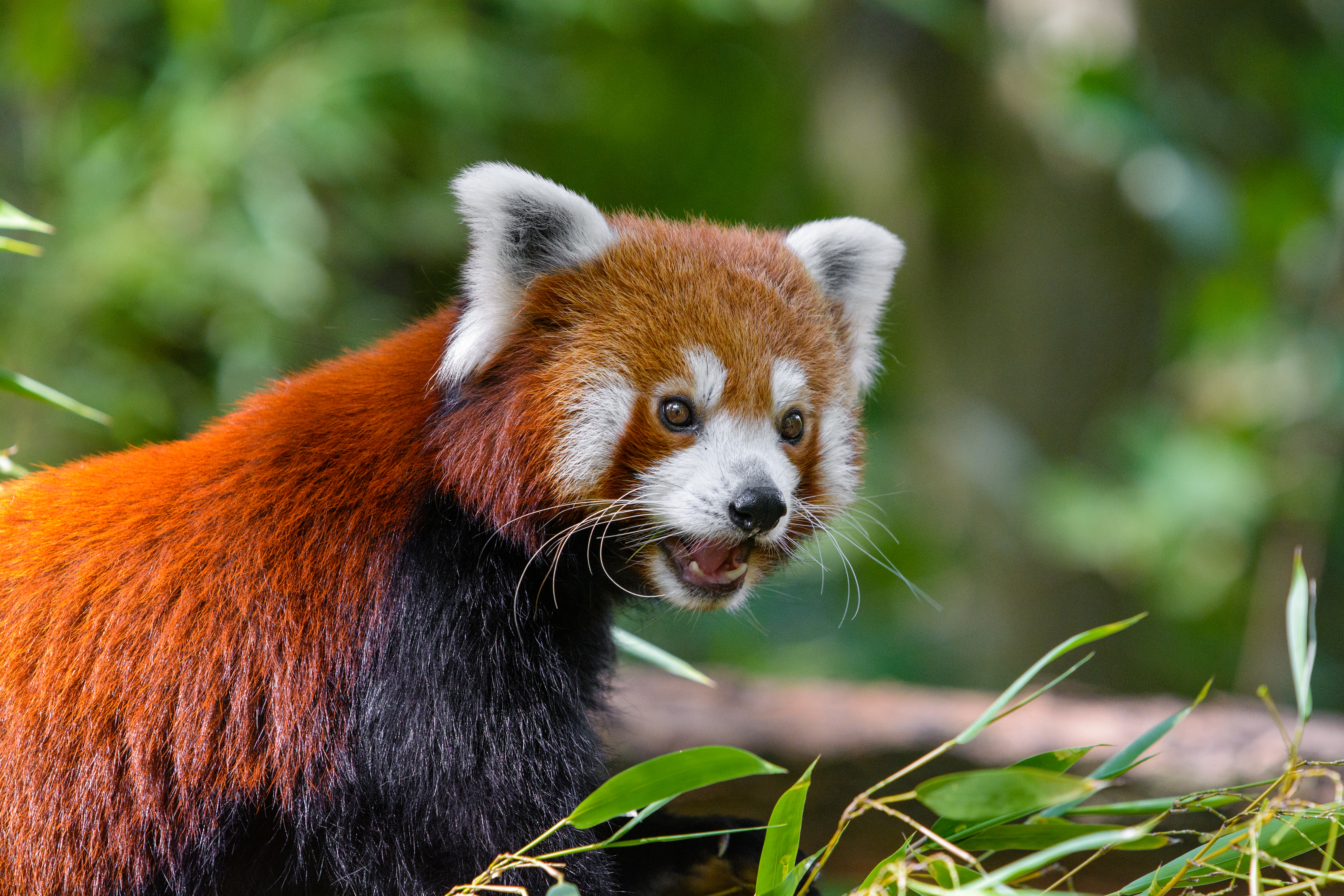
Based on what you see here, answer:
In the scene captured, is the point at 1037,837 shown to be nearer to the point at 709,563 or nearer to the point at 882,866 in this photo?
the point at 882,866

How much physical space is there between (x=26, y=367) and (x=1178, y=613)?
20.7 feet

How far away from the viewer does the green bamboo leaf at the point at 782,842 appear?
159cm

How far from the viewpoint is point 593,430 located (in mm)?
1907

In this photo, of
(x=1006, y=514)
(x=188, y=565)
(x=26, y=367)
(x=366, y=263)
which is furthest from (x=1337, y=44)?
(x=26, y=367)

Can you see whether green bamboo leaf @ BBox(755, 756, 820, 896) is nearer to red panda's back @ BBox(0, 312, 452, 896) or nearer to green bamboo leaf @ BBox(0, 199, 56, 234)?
red panda's back @ BBox(0, 312, 452, 896)

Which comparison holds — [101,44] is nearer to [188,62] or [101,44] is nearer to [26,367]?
[188,62]

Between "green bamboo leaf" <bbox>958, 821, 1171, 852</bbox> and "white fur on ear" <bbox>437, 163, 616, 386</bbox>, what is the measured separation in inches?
43.1

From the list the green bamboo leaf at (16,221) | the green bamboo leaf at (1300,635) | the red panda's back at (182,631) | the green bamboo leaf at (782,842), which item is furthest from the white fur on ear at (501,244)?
the green bamboo leaf at (1300,635)

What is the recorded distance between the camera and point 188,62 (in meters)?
4.88

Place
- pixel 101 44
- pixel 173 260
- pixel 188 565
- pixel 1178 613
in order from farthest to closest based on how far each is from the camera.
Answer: pixel 1178 613 → pixel 101 44 → pixel 173 260 → pixel 188 565

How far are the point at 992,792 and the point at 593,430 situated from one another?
0.89 meters

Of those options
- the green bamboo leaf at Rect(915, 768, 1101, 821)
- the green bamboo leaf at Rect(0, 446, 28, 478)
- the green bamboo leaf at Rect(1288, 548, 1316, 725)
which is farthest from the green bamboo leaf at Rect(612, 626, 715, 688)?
the green bamboo leaf at Rect(0, 446, 28, 478)

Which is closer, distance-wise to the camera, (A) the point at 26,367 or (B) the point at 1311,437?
(A) the point at 26,367

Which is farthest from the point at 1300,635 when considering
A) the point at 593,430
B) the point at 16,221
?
the point at 16,221
